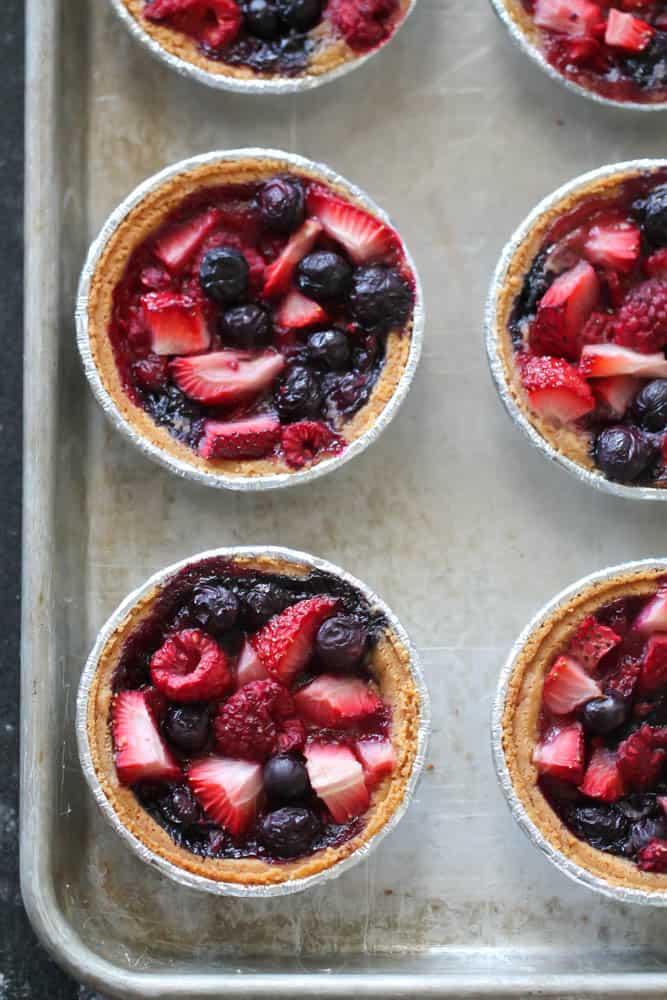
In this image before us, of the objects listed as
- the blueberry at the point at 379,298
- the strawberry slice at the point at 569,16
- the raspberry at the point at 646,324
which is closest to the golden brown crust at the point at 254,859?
the blueberry at the point at 379,298

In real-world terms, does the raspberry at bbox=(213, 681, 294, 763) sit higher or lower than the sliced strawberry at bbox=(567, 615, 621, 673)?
lower

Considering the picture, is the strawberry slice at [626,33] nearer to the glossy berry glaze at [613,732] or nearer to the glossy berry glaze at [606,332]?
the glossy berry glaze at [606,332]

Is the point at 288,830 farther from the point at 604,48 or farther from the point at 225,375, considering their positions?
the point at 604,48

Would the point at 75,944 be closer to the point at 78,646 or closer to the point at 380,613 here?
the point at 78,646

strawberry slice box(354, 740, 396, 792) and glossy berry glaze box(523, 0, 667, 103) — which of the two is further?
glossy berry glaze box(523, 0, 667, 103)

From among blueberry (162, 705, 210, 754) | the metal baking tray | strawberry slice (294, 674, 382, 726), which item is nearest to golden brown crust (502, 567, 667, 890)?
the metal baking tray

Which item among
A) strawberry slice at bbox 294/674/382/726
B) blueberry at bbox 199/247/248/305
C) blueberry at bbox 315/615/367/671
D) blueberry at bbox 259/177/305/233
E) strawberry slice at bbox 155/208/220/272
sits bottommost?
strawberry slice at bbox 294/674/382/726

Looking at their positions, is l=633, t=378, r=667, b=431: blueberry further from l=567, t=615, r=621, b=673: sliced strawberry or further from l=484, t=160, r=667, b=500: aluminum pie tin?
l=567, t=615, r=621, b=673: sliced strawberry
